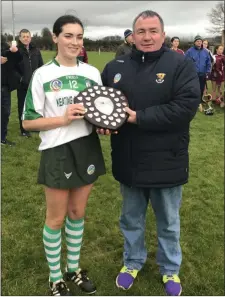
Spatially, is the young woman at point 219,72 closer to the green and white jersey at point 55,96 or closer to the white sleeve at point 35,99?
the green and white jersey at point 55,96

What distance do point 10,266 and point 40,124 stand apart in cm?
149

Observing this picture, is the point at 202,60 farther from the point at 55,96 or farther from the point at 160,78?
the point at 55,96

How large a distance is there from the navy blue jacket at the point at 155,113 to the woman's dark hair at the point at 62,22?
41cm

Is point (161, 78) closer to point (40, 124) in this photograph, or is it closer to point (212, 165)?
point (40, 124)

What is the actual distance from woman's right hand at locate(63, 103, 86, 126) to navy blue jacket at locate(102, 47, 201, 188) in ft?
1.26

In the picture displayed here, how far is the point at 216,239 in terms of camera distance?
3.65 meters

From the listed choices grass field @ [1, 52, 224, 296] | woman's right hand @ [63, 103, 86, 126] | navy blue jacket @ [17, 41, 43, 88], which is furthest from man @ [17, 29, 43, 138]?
woman's right hand @ [63, 103, 86, 126]

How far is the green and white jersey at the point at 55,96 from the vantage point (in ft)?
7.55

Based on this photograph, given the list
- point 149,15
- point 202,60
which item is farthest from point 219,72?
point 149,15

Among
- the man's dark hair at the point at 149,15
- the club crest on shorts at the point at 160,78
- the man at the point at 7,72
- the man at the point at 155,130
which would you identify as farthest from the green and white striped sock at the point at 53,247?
the man at the point at 7,72

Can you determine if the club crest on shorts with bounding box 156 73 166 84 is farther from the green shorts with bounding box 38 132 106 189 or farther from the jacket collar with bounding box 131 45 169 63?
the green shorts with bounding box 38 132 106 189

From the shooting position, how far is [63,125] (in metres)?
2.30

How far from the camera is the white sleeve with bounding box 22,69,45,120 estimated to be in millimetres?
2298

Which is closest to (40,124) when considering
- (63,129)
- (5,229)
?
(63,129)
